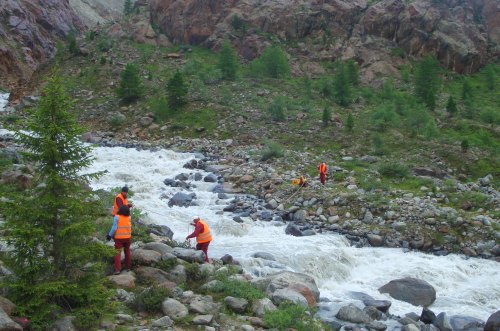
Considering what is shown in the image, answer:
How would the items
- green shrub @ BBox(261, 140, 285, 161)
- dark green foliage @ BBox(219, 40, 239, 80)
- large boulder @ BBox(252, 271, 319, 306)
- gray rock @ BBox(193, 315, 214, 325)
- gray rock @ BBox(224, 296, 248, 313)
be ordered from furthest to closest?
dark green foliage @ BBox(219, 40, 239, 80) < green shrub @ BBox(261, 140, 285, 161) < large boulder @ BBox(252, 271, 319, 306) < gray rock @ BBox(224, 296, 248, 313) < gray rock @ BBox(193, 315, 214, 325)

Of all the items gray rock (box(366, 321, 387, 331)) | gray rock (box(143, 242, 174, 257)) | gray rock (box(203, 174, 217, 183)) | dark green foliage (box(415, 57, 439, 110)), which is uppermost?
dark green foliage (box(415, 57, 439, 110))

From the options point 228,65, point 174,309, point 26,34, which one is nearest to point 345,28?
point 228,65

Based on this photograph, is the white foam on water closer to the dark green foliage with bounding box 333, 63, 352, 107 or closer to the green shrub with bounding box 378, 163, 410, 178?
the dark green foliage with bounding box 333, 63, 352, 107

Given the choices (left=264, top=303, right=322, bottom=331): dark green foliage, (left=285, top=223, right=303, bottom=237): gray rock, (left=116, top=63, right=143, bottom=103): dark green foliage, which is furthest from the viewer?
(left=116, top=63, right=143, bottom=103): dark green foliage

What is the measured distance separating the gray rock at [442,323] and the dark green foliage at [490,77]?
45.1 meters

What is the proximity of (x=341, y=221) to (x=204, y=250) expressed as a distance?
789cm

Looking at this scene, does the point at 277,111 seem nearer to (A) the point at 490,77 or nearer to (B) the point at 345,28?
(B) the point at 345,28

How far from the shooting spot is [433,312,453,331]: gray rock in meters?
10.7

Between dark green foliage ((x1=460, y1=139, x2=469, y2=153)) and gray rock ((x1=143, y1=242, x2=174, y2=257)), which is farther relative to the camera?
dark green foliage ((x1=460, y1=139, x2=469, y2=153))

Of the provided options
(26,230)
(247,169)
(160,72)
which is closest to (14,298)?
(26,230)

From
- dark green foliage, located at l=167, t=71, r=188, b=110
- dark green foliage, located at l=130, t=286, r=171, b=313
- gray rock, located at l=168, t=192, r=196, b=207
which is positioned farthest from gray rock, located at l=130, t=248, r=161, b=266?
dark green foliage, located at l=167, t=71, r=188, b=110

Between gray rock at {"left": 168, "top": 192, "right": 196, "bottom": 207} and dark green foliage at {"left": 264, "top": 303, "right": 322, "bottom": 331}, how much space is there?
1130 cm

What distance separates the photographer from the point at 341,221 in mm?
18781

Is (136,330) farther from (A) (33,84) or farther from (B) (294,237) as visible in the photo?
(A) (33,84)
